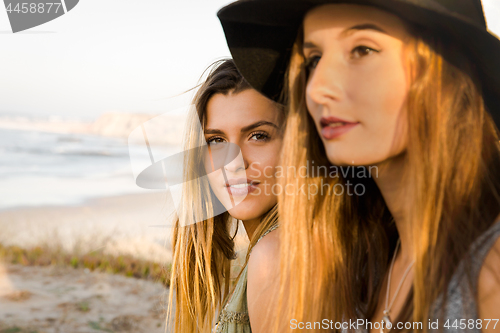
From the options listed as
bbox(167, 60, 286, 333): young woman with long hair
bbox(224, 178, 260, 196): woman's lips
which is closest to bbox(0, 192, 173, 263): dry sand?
bbox(167, 60, 286, 333): young woman with long hair

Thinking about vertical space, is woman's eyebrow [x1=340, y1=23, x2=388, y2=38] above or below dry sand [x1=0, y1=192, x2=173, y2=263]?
above

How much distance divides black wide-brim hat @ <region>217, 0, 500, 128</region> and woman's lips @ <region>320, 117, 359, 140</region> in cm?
41

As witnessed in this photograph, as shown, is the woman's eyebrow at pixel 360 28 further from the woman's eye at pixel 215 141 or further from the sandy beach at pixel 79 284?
the sandy beach at pixel 79 284

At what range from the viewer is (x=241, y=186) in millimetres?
2361

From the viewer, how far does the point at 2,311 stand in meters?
5.51

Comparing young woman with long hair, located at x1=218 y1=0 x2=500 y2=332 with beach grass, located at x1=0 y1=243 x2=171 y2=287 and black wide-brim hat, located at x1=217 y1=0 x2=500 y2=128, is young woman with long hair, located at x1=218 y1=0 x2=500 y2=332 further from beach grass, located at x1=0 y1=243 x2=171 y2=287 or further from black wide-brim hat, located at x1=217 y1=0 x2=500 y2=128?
beach grass, located at x1=0 y1=243 x2=171 y2=287

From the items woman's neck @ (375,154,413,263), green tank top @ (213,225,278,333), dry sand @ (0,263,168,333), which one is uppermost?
woman's neck @ (375,154,413,263)

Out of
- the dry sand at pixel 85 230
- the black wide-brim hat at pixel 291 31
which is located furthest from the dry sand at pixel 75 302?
the black wide-brim hat at pixel 291 31

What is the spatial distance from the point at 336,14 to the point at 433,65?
389mm

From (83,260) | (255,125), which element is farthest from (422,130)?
(83,260)

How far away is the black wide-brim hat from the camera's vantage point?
4.12 feet

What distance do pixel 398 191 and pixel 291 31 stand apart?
34.1 inches

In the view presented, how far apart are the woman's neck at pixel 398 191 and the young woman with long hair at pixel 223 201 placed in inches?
24.8

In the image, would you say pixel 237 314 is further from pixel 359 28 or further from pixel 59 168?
pixel 59 168
